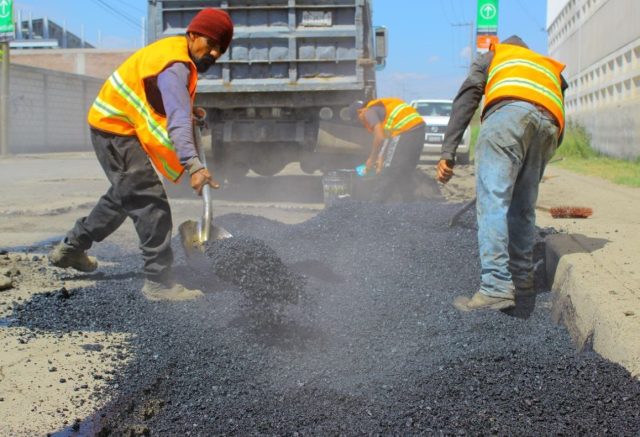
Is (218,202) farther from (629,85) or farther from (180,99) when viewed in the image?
(629,85)

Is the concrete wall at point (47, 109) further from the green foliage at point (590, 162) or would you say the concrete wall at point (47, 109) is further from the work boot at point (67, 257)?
the work boot at point (67, 257)

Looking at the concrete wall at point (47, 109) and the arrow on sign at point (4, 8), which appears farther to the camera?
the concrete wall at point (47, 109)

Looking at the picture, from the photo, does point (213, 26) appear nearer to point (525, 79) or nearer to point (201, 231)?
point (201, 231)

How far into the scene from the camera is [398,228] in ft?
20.1

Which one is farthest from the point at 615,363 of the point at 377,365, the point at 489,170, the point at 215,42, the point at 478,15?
the point at 478,15

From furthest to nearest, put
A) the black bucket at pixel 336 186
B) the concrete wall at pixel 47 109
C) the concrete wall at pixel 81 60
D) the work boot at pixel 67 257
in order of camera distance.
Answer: the concrete wall at pixel 81 60 → the concrete wall at pixel 47 109 → the black bucket at pixel 336 186 → the work boot at pixel 67 257

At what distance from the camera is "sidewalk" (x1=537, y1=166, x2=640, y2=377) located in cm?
291

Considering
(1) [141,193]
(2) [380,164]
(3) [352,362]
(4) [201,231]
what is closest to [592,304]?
(3) [352,362]

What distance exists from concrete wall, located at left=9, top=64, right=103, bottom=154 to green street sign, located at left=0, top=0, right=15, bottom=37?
821 cm

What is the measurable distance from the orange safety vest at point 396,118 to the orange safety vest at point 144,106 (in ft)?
16.8

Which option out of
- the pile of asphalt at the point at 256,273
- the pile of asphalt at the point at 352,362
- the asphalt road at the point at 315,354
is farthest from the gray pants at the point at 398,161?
the pile of asphalt at the point at 256,273

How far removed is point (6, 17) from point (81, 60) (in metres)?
24.0

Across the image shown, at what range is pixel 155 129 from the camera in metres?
3.98

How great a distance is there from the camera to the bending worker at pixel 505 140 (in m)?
3.78
